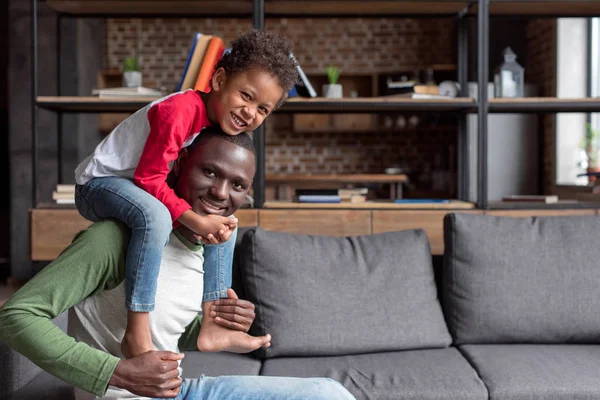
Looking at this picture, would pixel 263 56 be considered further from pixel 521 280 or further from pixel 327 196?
pixel 327 196

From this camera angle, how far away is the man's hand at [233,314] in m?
1.46

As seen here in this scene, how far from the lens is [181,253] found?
1.46 metres

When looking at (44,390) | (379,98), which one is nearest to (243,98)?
(44,390)

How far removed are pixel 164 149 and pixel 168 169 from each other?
5 cm

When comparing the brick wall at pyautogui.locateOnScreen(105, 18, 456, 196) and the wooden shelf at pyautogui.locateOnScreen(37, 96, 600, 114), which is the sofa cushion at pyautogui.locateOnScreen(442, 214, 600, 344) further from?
the brick wall at pyautogui.locateOnScreen(105, 18, 456, 196)

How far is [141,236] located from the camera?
4.31ft

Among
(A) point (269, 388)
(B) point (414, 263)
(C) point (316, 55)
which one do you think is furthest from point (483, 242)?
(C) point (316, 55)

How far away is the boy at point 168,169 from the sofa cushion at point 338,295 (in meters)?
0.75

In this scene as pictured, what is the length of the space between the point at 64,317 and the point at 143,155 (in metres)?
0.79

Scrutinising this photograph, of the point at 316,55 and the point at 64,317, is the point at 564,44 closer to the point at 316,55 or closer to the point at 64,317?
the point at 316,55

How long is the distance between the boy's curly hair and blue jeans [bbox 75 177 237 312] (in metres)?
0.35

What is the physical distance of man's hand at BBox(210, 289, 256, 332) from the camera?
57.7 inches

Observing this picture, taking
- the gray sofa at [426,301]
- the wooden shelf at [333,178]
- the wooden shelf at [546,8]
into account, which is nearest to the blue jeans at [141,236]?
the gray sofa at [426,301]

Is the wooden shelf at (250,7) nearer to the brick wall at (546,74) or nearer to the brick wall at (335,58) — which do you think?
the brick wall at (546,74)
